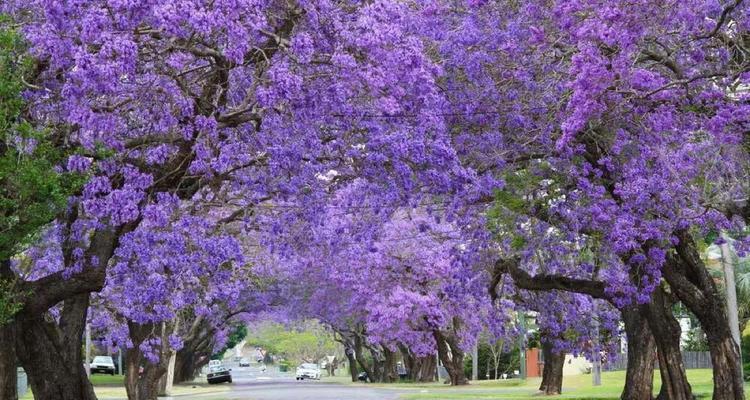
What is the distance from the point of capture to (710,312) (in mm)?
21359

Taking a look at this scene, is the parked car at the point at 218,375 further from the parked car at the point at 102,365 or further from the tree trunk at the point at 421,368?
the tree trunk at the point at 421,368

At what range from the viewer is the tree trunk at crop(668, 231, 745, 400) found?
21.2m

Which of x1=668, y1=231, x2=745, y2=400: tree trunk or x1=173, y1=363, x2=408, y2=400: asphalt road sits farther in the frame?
x1=173, y1=363, x2=408, y2=400: asphalt road

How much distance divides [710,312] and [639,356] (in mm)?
5116

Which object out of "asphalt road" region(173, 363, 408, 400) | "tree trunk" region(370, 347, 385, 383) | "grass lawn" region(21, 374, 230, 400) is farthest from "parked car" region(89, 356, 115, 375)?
"tree trunk" region(370, 347, 385, 383)

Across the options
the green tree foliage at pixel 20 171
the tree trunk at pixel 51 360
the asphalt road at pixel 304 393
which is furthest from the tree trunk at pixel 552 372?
the green tree foliage at pixel 20 171

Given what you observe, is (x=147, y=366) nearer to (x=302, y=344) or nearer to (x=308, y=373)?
(x=308, y=373)

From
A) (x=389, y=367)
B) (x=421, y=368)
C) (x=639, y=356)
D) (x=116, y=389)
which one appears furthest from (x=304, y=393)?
(x=639, y=356)

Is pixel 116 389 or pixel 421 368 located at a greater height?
pixel 421 368

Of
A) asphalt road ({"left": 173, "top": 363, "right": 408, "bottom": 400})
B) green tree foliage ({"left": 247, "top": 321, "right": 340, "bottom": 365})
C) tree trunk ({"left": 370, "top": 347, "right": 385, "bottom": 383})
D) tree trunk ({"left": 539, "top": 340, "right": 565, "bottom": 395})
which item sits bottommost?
asphalt road ({"left": 173, "top": 363, "right": 408, "bottom": 400})

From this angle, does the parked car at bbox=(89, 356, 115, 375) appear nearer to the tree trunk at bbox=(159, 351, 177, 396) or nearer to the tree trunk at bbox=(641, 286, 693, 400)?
the tree trunk at bbox=(159, 351, 177, 396)

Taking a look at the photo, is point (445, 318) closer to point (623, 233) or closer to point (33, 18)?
point (623, 233)

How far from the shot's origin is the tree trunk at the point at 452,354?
49.2 meters

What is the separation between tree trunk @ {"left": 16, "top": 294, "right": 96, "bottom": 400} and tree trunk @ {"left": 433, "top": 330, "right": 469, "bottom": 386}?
3124 cm
